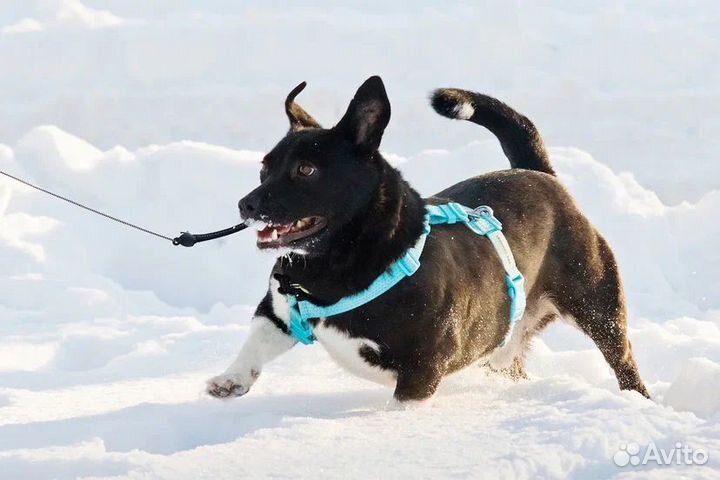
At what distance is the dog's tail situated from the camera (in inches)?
169

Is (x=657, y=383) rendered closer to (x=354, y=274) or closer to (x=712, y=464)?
(x=354, y=274)

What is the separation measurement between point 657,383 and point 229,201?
318cm

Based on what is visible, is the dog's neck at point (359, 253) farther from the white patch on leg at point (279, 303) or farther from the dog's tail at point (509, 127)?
the dog's tail at point (509, 127)

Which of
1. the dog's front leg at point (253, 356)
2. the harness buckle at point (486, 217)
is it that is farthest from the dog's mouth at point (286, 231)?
the harness buckle at point (486, 217)

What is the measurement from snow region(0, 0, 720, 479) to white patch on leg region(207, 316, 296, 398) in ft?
0.21

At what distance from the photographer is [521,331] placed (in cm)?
422

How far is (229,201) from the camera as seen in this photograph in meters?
6.89

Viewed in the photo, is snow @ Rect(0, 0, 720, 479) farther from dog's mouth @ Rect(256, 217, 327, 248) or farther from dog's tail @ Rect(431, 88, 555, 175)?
dog's tail @ Rect(431, 88, 555, 175)

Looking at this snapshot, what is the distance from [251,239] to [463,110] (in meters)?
2.56

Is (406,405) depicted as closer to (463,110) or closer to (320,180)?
(320,180)

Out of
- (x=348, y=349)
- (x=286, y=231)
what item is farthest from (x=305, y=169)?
(x=348, y=349)

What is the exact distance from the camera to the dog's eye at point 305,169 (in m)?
3.32

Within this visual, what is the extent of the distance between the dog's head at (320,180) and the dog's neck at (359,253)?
0.09 feet

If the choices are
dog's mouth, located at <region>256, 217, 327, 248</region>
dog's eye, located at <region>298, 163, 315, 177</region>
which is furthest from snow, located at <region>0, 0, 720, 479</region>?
dog's eye, located at <region>298, 163, 315, 177</region>
